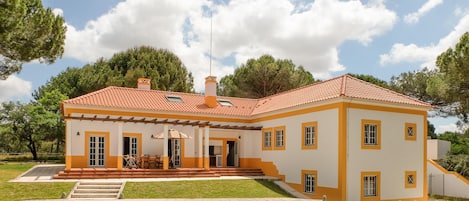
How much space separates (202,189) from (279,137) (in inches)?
Result: 254

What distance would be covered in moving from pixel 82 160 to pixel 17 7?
1038 cm

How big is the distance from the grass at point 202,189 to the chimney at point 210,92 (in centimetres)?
742

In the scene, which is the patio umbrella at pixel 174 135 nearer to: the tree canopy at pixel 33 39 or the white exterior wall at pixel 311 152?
the white exterior wall at pixel 311 152

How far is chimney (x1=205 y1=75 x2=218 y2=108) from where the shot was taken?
28516mm

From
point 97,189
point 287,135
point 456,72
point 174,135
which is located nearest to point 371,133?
point 287,135

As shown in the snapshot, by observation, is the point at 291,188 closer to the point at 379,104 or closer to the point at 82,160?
the point at 379,104

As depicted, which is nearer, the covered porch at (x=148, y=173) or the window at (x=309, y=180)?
the covered porch at (x=148, y=173)

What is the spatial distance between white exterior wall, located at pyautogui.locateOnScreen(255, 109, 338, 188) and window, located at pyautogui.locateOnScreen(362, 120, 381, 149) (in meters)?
1.56

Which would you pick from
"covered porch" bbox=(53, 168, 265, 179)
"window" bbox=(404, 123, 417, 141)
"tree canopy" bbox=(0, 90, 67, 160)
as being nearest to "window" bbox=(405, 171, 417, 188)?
"window" bbox=(404, 123, 417, 141)

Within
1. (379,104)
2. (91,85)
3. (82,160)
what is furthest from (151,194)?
(91,85)

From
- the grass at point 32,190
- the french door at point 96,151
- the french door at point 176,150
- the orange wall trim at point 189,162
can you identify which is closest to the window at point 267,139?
the orange wall trim at point 189,162

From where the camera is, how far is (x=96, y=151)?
24109 millimetres

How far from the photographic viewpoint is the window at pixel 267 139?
25.8 m

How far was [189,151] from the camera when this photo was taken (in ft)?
87.2
